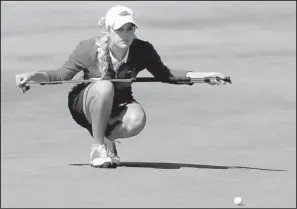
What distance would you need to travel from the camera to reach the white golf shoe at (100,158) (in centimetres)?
1222

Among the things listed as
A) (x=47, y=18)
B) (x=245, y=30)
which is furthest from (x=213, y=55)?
(x=47, y=18)

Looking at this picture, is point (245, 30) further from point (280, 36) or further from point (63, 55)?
point (63, 55)

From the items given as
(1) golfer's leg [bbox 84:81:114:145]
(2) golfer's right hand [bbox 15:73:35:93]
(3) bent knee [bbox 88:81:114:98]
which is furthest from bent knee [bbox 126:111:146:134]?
(2) golfer's right hand [bbox 15:73:35:93]

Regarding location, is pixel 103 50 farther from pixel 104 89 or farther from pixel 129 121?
pixel 129 121

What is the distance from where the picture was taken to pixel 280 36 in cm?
2295

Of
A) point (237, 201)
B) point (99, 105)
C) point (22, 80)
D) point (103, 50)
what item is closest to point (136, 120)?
Result: point (99, 105)

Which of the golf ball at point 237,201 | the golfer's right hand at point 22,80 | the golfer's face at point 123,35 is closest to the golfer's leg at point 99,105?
the golfer's face at point 123,35

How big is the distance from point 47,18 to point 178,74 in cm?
1251

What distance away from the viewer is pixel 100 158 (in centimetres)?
1227

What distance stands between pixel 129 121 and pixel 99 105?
363 millimetres

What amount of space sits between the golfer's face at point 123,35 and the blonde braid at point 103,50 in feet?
0.19

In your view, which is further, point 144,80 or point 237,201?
point 144,80

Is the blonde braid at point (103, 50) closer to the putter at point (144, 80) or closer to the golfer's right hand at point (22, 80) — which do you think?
the putter at point (144, 80)

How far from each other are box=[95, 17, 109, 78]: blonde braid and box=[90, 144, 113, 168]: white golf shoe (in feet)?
1.79
